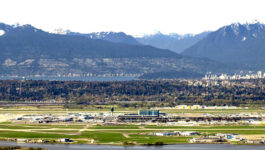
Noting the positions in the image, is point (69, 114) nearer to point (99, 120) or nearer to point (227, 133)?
point (99, 120)

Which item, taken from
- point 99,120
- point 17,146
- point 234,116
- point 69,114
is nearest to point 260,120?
point 234,116

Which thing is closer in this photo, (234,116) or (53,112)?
(234,116)

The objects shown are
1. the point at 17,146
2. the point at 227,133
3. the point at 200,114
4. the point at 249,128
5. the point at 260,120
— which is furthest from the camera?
the point at 200,114

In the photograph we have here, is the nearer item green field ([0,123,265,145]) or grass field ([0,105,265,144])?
green field ([0,123,265,145])

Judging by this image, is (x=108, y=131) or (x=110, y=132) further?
(x=108, y=131)

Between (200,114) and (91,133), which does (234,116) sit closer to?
(200,114)

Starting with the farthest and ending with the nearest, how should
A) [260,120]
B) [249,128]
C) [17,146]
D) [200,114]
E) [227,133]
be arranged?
[200,114], [260,120], [249,128], [227,133], [17,146]

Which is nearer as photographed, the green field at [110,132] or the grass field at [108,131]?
the green field at [110,132]

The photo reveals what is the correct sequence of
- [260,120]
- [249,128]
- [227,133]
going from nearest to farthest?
[227,133] → [249,128] → [260,120]

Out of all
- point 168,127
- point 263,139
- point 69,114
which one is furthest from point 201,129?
point 69,114
